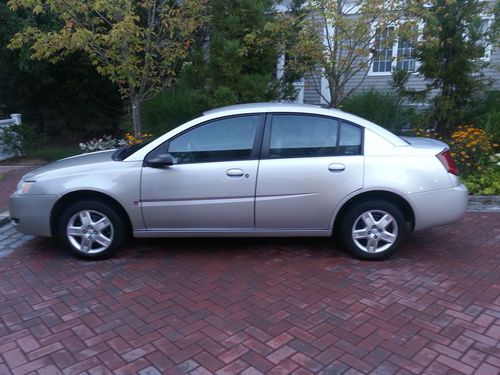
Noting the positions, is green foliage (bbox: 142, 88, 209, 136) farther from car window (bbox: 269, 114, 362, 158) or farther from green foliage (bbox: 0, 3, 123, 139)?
car window (bbox: 269, 114, 362, 158)

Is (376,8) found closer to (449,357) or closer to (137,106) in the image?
(137,106)

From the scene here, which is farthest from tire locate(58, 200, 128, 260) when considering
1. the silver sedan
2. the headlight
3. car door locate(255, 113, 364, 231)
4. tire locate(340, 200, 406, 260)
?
tire locate(340, 200, 406, 260)

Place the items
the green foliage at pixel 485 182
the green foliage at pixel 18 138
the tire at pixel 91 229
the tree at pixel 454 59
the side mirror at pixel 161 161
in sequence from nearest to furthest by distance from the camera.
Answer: the side mirror at pixel 161 161
the tire at pixel 91 229
the green foliage at pixel 485 182
the tree at pixel 454 59
the green foliage at pixel 18 138

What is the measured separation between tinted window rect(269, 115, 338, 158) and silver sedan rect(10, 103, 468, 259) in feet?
0.03

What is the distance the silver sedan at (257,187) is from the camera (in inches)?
187

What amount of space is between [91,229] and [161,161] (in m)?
1.03

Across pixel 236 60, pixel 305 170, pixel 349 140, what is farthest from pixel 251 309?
pixel 236 60

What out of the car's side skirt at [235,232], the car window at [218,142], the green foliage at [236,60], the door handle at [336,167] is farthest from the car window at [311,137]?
the green foliage at [236,60]

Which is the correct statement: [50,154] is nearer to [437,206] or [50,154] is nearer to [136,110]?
[136,110]

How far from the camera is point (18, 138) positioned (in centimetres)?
1171

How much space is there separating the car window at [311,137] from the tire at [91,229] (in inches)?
69.5

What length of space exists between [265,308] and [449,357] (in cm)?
141

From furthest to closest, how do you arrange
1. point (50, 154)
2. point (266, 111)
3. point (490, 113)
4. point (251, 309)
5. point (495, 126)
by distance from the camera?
1. point (50, 154)
2. point (490, 113)
3. point (495, 126)
4. point (266, 111)
5. point (251, 309)

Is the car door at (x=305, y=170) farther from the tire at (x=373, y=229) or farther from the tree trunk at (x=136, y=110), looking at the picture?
the tree trunk at (x=136, y=110)
